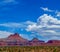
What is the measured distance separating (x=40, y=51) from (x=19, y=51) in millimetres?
3613

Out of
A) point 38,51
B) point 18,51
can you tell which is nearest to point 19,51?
point 18,51

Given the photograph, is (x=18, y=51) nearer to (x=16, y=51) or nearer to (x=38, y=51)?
(x=16, y=51)

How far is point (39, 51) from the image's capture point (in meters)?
34.7

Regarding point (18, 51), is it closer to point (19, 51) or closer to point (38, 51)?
point (19, 51)

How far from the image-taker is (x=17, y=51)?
33469 mm

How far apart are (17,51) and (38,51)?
12.1 ft

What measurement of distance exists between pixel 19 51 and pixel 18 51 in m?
0.29

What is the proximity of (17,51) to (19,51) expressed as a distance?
0.35m

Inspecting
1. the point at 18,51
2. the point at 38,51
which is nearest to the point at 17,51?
the point at 18,51

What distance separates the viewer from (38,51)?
34.7m

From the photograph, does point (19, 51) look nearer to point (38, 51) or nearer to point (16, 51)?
point (16, 51)

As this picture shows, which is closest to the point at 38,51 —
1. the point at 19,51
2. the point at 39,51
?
the point at 39,51

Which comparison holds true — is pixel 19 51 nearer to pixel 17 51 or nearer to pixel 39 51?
pixel 17 51

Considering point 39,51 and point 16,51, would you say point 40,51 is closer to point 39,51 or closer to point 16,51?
point 39,51
